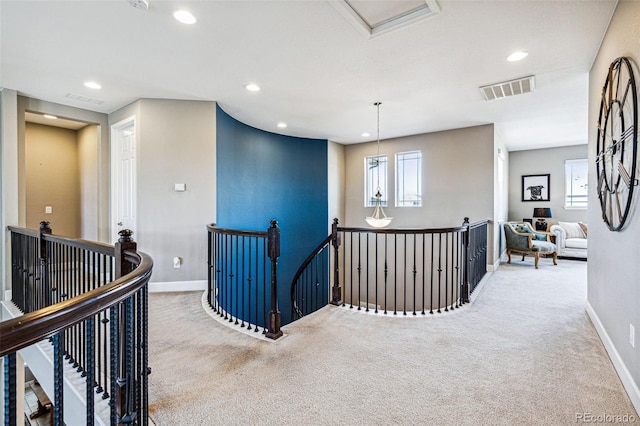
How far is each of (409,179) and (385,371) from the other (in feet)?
16.2

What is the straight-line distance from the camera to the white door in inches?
168

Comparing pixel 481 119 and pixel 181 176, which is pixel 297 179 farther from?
pixel 481 119

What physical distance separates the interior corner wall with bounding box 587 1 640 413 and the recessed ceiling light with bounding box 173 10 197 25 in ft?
9.75

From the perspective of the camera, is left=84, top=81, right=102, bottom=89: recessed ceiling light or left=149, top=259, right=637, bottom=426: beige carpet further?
left=84, top=81, right=102, bottom=89: recessed ceiling light

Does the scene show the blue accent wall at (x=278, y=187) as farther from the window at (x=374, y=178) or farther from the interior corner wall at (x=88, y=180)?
the interior corner wall at (x=88, y=180)

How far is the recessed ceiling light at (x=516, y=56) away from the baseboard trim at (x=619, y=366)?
8.43 ft

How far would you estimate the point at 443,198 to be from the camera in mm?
6043

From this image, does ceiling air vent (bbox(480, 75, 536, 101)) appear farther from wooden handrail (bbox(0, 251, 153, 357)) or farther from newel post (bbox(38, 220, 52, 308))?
newel post (bbox(38, 220, 52, 308))

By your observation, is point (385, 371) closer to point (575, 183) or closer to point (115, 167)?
point (115, 167)

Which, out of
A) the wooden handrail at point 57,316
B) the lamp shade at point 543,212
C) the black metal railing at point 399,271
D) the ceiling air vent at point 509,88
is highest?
the ceiling air vent at point 509,88

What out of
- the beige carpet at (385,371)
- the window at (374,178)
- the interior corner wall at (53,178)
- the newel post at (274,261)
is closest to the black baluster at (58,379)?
the beige carpet at (385,371)

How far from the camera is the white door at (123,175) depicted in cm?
428

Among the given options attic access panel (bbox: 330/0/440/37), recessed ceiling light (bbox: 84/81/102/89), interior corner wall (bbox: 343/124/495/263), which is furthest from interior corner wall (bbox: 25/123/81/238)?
interior corner wall (bbox: 343/124/495/263)

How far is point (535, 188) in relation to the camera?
7.76 metres
